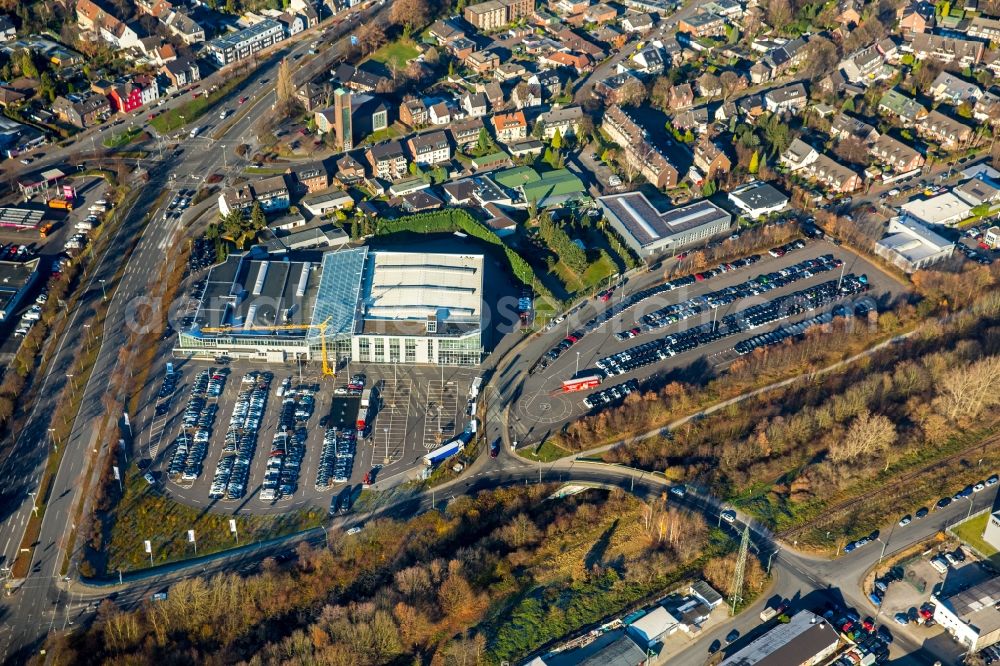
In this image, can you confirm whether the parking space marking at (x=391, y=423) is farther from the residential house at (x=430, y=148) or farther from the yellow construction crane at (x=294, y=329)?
the residential house at (x=430, y=148)

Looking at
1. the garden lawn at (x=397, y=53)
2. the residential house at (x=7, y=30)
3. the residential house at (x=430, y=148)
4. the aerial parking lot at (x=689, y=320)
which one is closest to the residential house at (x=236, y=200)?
the residential house at (x=430, y=148)

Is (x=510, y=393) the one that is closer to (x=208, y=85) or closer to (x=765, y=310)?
(x=765, y=310)

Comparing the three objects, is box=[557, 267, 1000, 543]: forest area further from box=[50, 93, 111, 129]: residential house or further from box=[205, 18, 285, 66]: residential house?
box=[205, 18, 285, 66]: residential house

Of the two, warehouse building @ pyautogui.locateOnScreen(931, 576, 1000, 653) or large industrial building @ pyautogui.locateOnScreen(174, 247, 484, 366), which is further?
large industrial building @ pyautogui.locateOnScreen(174, 247, 484, 366)

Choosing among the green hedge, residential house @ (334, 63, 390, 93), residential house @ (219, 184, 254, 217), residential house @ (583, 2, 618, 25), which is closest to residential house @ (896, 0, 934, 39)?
residential house @ (583, 2, 618, 25)

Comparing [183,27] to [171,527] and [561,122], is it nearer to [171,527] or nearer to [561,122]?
[561,122]

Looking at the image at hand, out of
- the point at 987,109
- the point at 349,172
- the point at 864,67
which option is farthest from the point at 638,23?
the point at 349,172

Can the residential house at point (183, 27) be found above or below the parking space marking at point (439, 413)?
above
